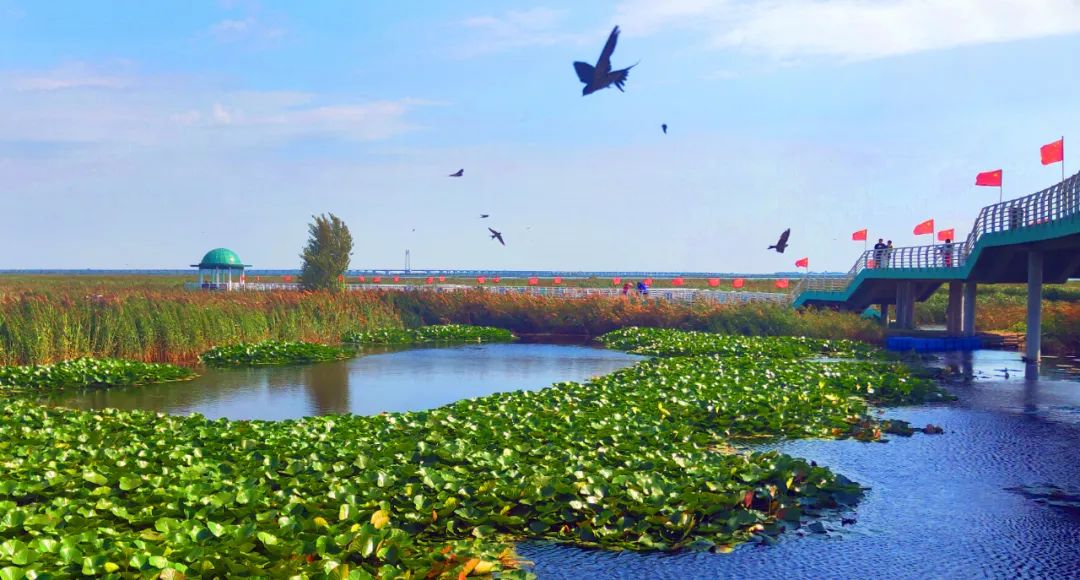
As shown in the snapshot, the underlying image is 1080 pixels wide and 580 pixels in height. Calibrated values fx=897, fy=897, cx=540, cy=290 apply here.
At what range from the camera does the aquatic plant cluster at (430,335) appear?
31.6 m

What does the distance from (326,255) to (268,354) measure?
14.6 metres

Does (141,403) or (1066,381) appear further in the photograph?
(1066,381)

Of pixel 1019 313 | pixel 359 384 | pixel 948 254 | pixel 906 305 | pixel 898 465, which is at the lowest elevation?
pixel 359 384

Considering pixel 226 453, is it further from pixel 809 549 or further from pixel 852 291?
pixel 852 291

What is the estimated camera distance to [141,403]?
16828 millimetres

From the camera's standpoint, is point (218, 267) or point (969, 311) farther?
point (218, 267)

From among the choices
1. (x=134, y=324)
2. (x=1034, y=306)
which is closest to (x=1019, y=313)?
(x=1034, y=306)

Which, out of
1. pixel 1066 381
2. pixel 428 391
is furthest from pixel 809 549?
pixel 1066 381

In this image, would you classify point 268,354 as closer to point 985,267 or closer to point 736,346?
point 736,346

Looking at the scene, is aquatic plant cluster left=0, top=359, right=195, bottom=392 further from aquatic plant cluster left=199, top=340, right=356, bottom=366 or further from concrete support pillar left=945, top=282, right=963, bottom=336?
concrete support pillar left=945, top=282, right=963, bottom=336

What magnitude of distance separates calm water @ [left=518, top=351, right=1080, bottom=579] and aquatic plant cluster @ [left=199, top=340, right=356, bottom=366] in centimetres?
1552

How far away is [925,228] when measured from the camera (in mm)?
38781

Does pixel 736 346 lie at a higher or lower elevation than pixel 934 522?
higher

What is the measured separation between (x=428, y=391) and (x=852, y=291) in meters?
21.5
